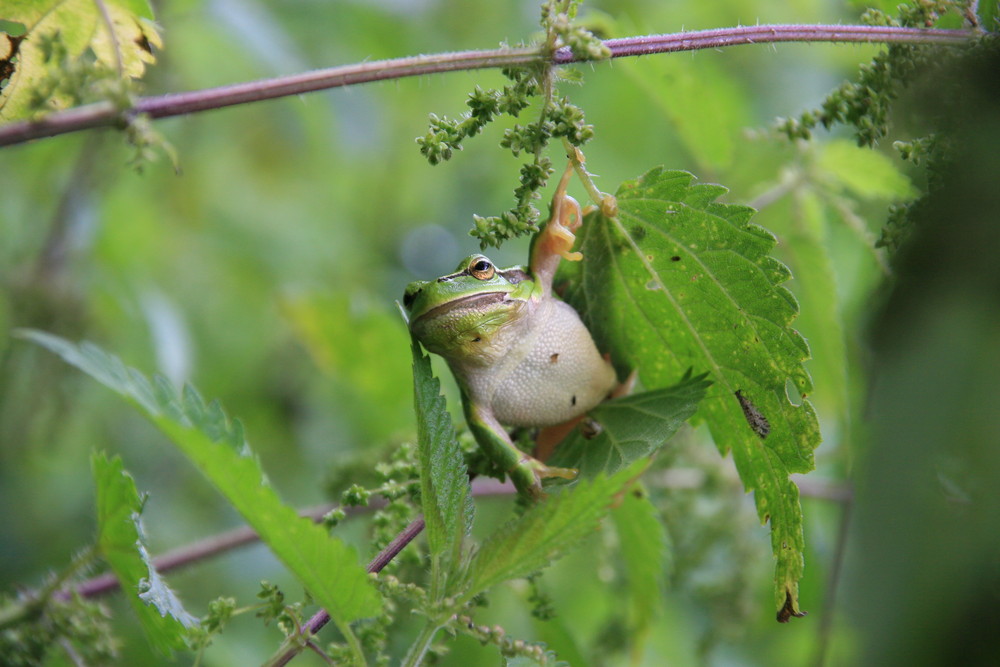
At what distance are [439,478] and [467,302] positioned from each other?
0.66 metres

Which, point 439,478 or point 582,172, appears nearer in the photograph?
point 439,478

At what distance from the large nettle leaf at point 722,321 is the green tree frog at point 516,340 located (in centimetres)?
13

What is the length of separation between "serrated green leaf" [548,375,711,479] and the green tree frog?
0.11m

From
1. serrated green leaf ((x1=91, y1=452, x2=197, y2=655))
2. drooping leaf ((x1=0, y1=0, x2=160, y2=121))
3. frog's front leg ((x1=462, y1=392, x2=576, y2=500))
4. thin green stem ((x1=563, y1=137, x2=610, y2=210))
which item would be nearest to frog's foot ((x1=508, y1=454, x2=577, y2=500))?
frog's front leg ((x1=462, y1=392, x2=576, y2=500))

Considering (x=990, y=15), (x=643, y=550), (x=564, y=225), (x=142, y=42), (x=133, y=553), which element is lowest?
(x=643, y=550)

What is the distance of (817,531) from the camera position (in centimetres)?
419

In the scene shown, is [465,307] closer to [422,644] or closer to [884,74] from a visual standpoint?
[422,644]

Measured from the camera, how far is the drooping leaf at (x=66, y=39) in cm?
188

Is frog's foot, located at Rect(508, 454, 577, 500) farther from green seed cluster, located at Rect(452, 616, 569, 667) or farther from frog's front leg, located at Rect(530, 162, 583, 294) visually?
frog's front leg, located at Rect(530, 162, 583, 294)

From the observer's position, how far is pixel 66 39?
1.95 m

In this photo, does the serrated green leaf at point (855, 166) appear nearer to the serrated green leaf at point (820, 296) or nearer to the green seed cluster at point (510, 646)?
the serrated green leaf at point (820, 296)

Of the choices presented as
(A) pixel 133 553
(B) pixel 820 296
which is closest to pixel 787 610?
(B) pixel 820 296

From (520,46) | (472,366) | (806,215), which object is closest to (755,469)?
(472,366)

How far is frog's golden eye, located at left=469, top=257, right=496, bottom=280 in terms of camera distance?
232 centimetres
